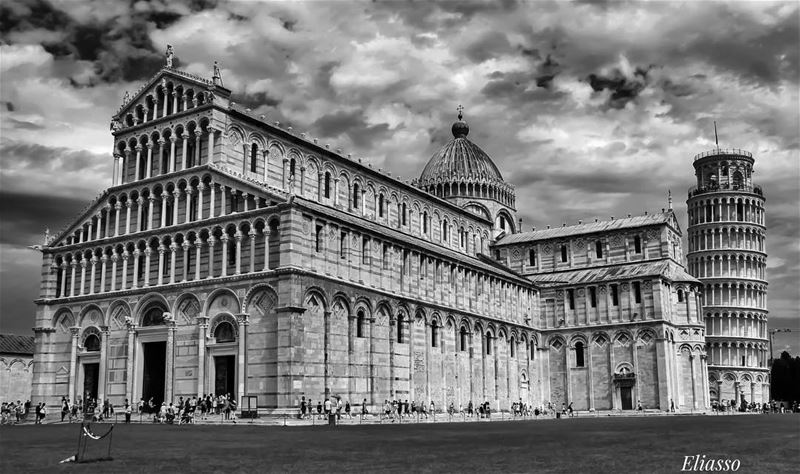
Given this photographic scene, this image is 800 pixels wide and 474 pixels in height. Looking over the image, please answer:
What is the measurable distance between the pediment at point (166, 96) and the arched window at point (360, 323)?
17016 millimetres

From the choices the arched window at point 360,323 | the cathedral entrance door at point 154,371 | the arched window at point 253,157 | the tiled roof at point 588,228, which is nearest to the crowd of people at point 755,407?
the tiled roof at point 588,228

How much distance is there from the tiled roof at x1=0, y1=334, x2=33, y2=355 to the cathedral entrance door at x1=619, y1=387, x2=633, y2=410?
57.3 m

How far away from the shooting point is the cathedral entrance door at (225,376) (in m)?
48.7

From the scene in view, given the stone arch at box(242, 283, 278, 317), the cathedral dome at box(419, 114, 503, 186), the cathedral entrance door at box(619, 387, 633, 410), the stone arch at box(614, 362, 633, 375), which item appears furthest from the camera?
the cathedral dome at box(419, 114, 503, 186)

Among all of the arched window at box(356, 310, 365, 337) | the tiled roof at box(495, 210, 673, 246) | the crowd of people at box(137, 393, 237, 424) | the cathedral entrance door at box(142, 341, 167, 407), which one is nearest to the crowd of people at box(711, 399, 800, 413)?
the tiled roof at box(495, 210, 673, 246)

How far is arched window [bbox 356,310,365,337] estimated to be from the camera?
171ft

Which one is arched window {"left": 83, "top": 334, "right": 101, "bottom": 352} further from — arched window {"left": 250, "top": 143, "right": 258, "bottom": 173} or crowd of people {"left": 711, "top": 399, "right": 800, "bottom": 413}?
crowd of people {"left": 711, "top": 399, "right": 800, "bottom": 413}

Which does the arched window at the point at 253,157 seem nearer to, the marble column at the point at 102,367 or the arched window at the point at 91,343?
the marble column at the point at 102,367

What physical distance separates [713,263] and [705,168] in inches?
549

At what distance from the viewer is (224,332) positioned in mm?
49344

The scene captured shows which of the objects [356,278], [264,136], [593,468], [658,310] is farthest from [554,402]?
[593,468]

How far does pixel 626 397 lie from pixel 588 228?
60.3ft

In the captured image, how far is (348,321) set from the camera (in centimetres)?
5097

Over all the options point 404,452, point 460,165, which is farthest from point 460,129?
point 404,452
